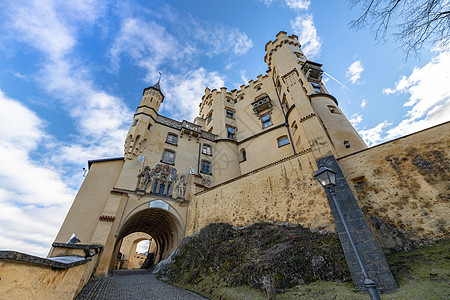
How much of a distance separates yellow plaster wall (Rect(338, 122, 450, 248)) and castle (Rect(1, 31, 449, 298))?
30 mm

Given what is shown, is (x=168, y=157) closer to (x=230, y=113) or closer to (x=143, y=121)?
(x=143, y=121)

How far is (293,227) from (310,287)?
2.95 meters

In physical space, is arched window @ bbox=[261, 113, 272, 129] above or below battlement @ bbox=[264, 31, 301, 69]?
below

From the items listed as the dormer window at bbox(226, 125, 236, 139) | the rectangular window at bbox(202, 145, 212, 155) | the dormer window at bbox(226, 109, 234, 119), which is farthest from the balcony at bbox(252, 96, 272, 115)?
the rectangular window at bbox(202, 145, 212, 155)

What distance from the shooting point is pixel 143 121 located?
16203 mm

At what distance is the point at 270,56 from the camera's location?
70.2ft

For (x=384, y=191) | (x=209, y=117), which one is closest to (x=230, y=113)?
(x=209, y=117)

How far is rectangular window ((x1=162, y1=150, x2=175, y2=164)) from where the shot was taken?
634 inches

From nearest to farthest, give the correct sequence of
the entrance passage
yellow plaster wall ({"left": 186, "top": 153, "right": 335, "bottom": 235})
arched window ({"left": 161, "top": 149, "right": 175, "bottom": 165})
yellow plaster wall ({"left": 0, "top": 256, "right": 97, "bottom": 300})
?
yellow plaster wall ({"left": 0, "top": 256, "right": 97, "bottom": 300})
yellow plaster wall ({"left": 186, "top": 153, "right": 335, "bottom": 235})
the entrance passage
arched window ({"left": 161, "top": 149, "right": 175, "bottom": 165})

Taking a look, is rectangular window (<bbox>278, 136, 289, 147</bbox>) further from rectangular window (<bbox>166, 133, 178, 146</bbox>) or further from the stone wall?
rectangular window (<bbox>166, 133, 178, 146</bbox>)

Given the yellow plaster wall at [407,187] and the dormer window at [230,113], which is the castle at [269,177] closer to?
the yellow plaster wall at [407,187]

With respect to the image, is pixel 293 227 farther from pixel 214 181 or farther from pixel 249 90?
pixel 249 90

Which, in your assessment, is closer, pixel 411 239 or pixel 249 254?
pixel 411 239

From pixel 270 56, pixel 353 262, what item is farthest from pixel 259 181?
pixel 270 56
